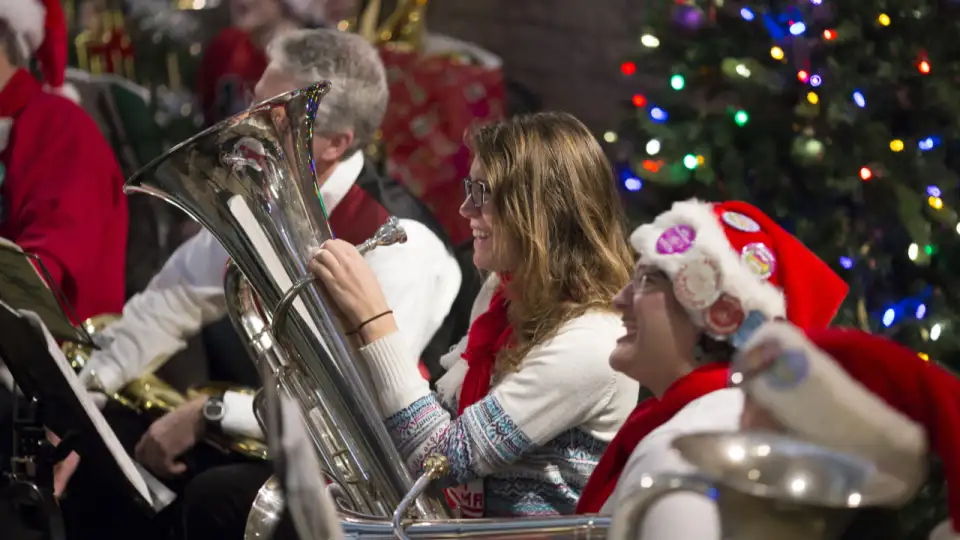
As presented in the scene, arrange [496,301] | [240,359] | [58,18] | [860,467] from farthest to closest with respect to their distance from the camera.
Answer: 1. [58,18]
2. [240,359]
3. [496,301]
4. [860,467]

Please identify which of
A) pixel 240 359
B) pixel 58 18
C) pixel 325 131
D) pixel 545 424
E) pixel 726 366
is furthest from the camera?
pixel 58 18

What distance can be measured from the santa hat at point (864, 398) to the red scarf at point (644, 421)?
31 cm

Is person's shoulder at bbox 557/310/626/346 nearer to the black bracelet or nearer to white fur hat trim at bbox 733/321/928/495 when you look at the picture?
the black bracelet

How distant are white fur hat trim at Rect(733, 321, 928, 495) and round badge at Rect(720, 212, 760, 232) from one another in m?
0.47

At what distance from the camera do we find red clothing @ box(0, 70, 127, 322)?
9.75 ft

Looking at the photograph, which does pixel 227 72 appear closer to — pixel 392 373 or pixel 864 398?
pixel 392 373

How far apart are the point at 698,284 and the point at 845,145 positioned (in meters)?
1.81

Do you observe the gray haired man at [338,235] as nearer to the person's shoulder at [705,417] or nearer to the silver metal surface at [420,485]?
the silver metal surface at [420,485]

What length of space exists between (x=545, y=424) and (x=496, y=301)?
11.9 inches

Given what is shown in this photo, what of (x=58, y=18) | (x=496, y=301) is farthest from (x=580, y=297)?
(x=58, y=18)

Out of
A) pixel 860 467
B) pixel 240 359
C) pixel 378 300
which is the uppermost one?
pixel 860 467

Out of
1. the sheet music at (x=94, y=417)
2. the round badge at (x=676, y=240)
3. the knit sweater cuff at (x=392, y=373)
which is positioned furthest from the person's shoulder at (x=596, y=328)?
the sheet music at (x=94, y=417)

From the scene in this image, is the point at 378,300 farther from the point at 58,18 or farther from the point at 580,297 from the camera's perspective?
the point at 58,18

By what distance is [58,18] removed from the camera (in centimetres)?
326
